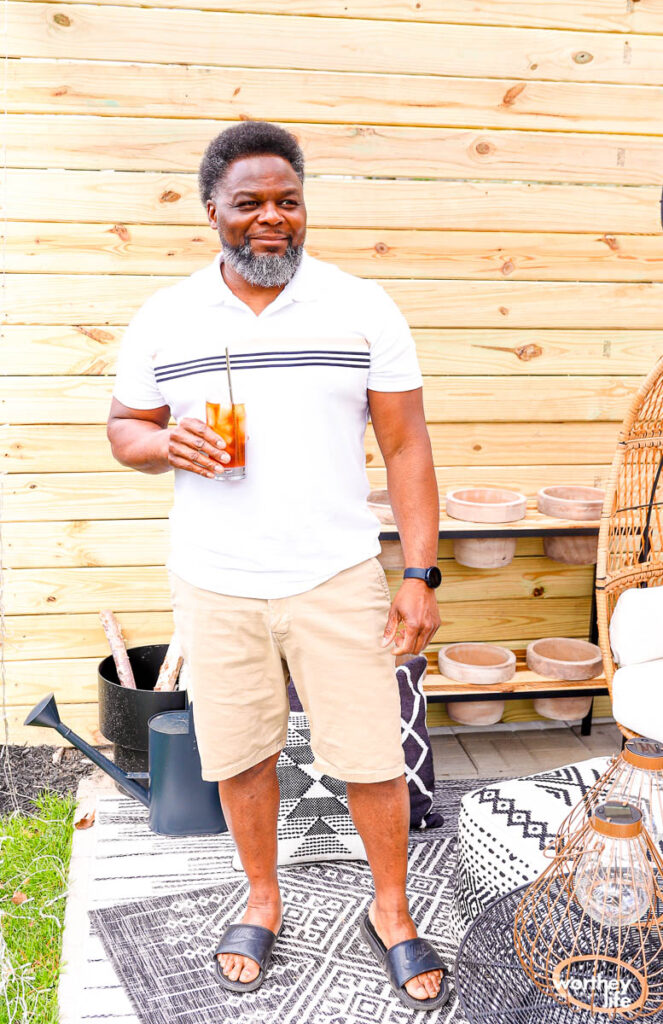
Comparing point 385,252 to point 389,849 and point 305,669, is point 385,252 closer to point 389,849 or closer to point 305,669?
point 305,669

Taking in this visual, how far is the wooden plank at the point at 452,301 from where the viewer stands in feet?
8.83

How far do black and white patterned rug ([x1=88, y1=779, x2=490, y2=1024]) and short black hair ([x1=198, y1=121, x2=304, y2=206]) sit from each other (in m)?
1.55

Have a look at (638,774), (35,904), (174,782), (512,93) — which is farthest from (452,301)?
(35,904)

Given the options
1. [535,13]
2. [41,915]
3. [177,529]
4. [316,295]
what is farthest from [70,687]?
[535,13]

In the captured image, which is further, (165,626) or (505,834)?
(165,626)

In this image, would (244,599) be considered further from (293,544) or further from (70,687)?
(70,687)

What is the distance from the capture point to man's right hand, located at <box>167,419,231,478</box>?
63.6 inches

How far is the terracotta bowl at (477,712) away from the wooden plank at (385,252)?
1.27 meters

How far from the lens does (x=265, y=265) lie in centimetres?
173

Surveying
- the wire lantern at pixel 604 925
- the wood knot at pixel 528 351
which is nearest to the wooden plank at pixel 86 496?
the wood knot at pixel 528 351

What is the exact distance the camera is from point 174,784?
2.44 metres

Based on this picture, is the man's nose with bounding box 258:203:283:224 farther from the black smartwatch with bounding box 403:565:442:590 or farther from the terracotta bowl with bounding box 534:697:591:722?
the terracotta bowl with bounding box 534:697:591:722

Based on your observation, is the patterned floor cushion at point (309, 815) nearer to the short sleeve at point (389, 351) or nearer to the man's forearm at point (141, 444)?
the man's forearm at point (141, 444)

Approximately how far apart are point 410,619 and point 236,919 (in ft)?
2.79
